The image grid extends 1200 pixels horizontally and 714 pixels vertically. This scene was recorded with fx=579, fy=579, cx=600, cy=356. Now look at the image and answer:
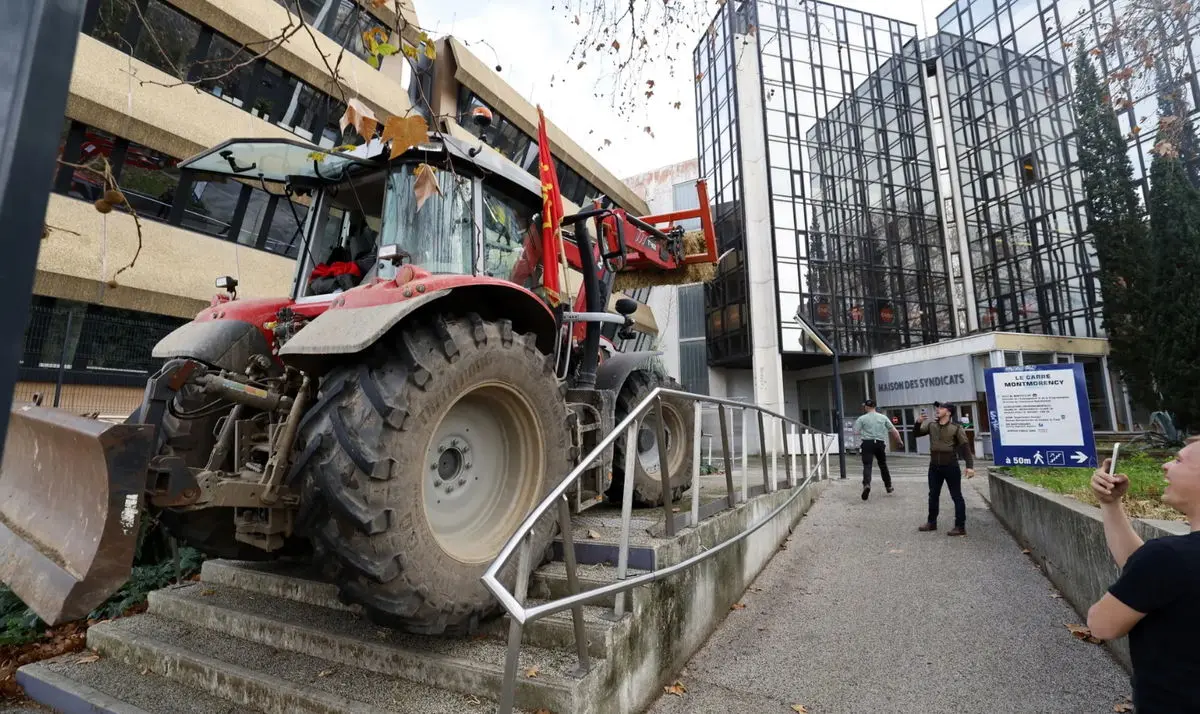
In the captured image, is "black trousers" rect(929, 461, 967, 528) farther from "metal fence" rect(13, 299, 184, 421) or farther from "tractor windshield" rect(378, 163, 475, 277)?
"metal fence" rect(13, 299, 184, 421)

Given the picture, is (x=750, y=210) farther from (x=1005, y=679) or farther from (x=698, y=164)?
(x=1005, y=679)

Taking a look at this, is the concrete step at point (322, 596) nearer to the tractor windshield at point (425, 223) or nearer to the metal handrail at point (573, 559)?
the metal handrail at point (573, 559)

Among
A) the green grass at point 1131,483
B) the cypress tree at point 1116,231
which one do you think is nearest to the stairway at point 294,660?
the green grass at point 1131,483

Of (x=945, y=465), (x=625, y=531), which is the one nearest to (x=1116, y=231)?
(x=945, y=465)

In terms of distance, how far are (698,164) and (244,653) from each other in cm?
3192

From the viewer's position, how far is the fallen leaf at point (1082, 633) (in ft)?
13.7

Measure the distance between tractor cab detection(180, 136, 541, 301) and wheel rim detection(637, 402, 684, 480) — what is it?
2222mm

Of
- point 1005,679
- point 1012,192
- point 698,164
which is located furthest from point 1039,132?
point 1005,679

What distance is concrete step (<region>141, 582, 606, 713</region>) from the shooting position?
2.77m

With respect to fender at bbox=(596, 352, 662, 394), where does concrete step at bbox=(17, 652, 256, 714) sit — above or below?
below

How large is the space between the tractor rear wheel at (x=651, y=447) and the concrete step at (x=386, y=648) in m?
2.31

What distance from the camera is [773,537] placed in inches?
254

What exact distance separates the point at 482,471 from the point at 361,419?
101 cm

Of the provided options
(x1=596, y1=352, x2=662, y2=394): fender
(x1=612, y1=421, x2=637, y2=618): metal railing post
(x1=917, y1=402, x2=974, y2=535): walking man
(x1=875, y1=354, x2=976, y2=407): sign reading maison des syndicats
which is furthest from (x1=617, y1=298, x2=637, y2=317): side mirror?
(x1=875, y1=354, x2=976, y2=407): sign reading maison des syndicats
